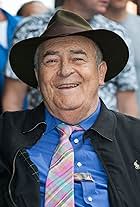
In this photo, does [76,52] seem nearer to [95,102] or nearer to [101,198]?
[95,102]

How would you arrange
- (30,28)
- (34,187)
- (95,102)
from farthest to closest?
(30,28) → (95,102) → (34,187)

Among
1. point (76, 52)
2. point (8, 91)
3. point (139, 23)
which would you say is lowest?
point (8, 91)

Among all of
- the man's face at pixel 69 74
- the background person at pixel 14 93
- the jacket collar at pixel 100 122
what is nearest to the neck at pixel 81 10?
the background person at pixel 14 93

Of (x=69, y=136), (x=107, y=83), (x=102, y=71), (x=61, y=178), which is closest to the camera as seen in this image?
(x=61, y=178)

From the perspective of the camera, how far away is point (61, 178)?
2.58 meters

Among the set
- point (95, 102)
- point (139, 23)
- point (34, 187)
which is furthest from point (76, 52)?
point (139, 23)

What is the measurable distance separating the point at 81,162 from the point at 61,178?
12 cm

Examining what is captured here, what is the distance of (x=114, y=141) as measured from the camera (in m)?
2.70

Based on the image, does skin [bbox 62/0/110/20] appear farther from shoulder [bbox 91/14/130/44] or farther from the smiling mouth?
the smiling mouth

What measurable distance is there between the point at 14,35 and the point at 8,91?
308 millimetres

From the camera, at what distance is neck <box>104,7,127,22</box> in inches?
142

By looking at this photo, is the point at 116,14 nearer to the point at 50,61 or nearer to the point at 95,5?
the point at 95,5

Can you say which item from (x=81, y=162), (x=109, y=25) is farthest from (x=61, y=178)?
(x=109, y=25)

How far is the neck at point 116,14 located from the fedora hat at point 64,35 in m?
0.76
